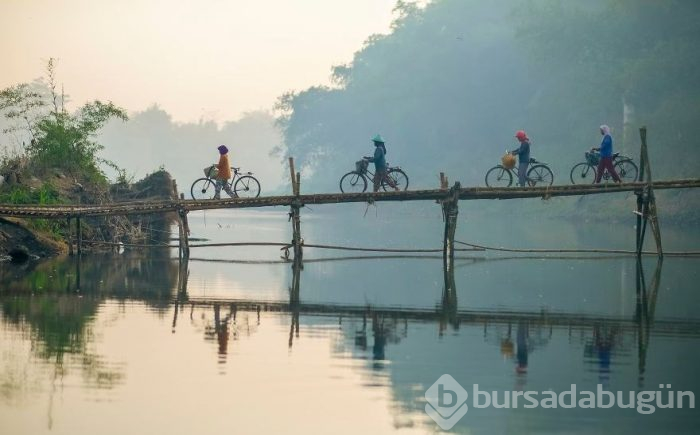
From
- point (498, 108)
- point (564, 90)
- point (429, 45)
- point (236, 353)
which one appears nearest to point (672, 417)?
point (236, 353)

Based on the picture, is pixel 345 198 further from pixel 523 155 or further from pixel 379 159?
pixel 523 155

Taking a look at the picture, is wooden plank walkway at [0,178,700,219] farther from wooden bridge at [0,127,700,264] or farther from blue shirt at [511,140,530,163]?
blue shirt at [511,140,530,163]

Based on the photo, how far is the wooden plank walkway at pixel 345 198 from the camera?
33.8 m

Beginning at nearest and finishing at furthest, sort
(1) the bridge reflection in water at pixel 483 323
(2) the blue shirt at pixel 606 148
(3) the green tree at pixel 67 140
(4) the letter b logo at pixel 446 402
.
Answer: (4) the letter b logo at pixel 446 402 < (1) the bridge reflection in water at pixel 483 323 < (2) the blue shirt at pixel 606 148 < (3) the green tree at pixel 67 140

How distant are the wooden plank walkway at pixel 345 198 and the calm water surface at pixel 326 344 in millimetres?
1653

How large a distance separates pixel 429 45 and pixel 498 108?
9.87 m

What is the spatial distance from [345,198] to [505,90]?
60876 millimetres

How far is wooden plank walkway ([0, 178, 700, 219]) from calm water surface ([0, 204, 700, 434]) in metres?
1.65

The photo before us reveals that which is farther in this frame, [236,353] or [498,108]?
[498,108]

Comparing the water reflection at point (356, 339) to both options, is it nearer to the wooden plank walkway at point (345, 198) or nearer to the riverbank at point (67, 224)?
the wooden plank walkway at point (345, 198)

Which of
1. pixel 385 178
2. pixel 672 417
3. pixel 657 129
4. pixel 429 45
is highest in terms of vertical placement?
pixel 429 45

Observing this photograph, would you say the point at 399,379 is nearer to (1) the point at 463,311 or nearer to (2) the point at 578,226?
(1) the point at 463,311

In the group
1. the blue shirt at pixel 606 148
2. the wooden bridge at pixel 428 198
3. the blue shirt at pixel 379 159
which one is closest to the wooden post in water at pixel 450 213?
the wooden bridge at pixel 428 198

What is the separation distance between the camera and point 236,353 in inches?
747
